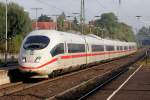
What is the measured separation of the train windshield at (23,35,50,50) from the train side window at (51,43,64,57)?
0.65 m

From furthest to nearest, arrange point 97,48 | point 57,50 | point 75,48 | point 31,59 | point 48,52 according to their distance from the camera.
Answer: point 97,48, point 75,48, point 57,50, point 48,52, point 31,59

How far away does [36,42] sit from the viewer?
27.1 m

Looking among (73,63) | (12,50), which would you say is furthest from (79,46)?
(12,50)

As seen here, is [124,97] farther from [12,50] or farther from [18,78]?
[12,50]

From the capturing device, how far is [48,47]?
26.8m

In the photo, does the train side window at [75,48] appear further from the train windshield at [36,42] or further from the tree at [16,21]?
the tree at [16,21]

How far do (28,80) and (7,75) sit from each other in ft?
7.22

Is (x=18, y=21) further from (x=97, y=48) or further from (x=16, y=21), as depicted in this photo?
(x=97, y=48)

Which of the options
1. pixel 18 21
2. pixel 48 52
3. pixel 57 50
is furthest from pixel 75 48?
pixel 18 21

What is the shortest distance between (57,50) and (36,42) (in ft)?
5.36

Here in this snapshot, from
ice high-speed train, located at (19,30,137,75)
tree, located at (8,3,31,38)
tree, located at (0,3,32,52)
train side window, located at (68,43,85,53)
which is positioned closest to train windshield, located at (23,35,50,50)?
ice high-speed train, located at (19,30,137,75)

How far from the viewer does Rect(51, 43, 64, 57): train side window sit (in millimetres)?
27203

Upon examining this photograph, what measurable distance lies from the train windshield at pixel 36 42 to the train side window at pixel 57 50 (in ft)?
2.14

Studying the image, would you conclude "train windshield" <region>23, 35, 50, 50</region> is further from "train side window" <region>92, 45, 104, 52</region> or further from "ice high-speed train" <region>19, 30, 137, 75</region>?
"train side window" <region>92, 45, 104, 52</region>
